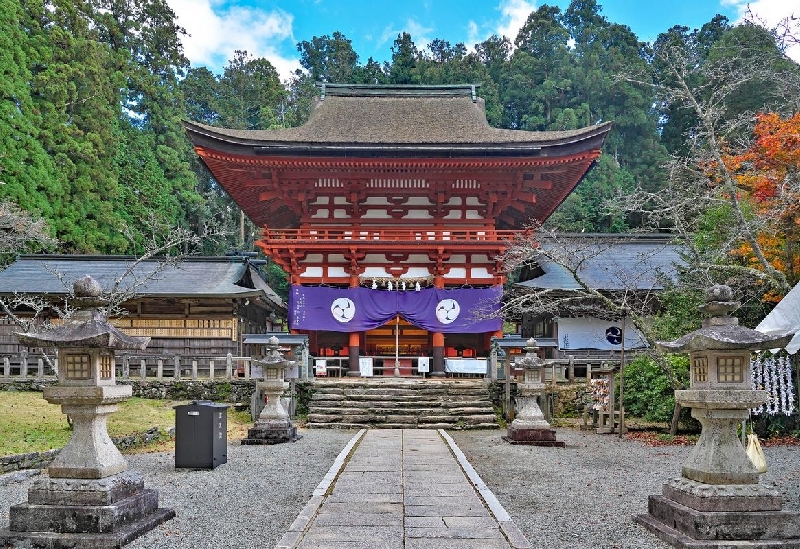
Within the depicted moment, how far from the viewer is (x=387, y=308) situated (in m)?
18.6

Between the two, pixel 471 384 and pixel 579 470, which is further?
pixel 471 384

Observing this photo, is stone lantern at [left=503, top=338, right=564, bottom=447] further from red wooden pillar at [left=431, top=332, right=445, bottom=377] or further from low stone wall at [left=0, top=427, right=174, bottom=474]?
low stone wall at [left=0, top=427, right=174, bottom=474]

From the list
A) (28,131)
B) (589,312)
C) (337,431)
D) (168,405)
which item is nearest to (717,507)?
(337,431)

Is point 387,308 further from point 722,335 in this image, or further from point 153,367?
point 722,335

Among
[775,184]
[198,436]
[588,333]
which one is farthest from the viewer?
[588,333]

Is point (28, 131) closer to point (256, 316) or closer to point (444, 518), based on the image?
point (256, 316)

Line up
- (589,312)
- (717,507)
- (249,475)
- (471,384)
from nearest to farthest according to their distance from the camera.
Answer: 1. (717,507)
2. (249,475)
3. (471,384)
4. (589,312)

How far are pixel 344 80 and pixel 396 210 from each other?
40377 millimetres

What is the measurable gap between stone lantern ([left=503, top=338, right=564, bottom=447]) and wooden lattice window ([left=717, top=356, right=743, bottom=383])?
6.41 meters

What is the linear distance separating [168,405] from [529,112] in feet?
142

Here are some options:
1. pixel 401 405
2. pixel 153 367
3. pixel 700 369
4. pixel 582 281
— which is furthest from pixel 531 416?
pixel 153 367

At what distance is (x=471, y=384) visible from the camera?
1605 centimetres

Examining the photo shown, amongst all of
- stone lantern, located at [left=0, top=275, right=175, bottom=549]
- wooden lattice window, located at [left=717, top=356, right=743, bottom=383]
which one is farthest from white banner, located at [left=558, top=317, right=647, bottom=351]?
stone lantern, located at [left=0, top=275, right=175, bottom=549]

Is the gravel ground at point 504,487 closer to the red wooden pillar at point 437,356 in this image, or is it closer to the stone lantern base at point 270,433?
the stone lantern base at point 270,433
